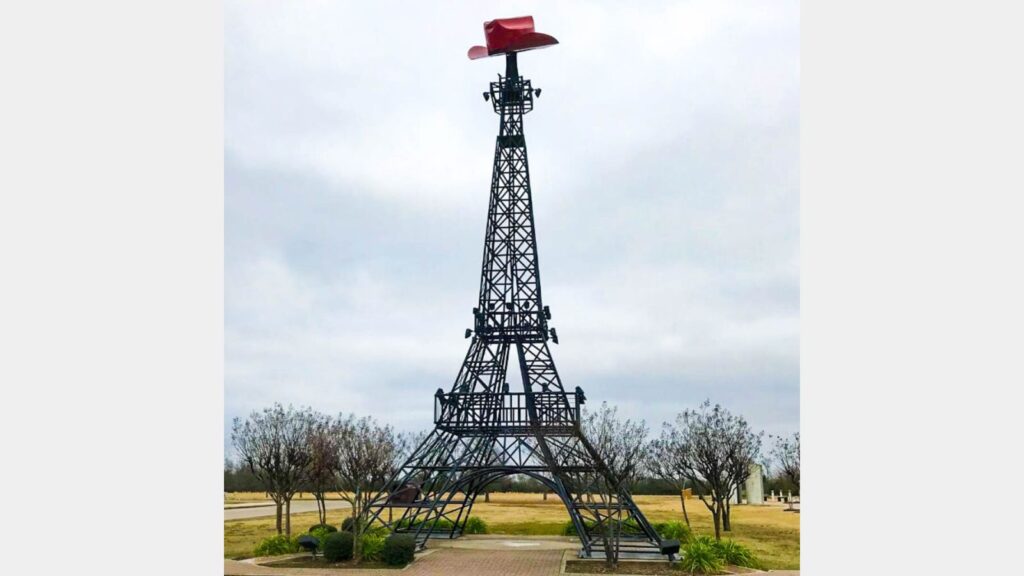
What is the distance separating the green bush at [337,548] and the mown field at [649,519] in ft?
12.2

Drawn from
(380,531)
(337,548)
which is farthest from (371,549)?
(380,531)

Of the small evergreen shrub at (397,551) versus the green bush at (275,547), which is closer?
the small evergreen shrub at (397,551)

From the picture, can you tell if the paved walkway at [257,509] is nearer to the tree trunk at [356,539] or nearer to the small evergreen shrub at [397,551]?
the tree trunk at [356,539]

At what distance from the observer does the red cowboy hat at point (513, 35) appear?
30297mm

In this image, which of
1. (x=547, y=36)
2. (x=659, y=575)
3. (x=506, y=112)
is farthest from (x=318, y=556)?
(x=547, y=36)

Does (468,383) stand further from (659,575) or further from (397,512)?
(397,512)

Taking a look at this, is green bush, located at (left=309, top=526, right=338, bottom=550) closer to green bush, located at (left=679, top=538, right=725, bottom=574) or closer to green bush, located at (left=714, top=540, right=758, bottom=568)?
green bush, located at (left=679, top=538, right=725, bottom=574)

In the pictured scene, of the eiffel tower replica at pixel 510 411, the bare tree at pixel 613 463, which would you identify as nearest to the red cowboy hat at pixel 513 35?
the eiffel tower replica at pixel 510 411

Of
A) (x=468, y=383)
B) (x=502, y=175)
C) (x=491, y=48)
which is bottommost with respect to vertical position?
(x=468, y=383)

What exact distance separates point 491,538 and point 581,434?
828 centimetres

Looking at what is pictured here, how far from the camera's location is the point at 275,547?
26.9m

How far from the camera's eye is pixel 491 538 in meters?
33.1

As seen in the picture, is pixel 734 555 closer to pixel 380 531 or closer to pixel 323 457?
pixel 380 531

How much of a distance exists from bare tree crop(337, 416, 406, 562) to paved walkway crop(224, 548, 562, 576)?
2.11m
